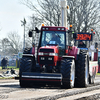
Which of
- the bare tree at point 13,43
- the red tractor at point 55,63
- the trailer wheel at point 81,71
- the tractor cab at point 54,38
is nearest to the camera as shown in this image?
the red tractor at point 55,63

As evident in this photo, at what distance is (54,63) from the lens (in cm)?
1380

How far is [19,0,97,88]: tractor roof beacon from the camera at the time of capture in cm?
1305

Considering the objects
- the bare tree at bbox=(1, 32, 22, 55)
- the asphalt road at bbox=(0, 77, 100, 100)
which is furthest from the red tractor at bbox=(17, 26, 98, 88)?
the bare tree at bbox=(1, 32, 22, 55)

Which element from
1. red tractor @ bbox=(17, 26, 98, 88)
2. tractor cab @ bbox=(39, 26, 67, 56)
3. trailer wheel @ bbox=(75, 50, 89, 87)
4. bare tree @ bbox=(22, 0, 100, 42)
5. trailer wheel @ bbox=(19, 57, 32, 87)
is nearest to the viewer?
red tractor @ bbox=(17, 26, 98, 88)

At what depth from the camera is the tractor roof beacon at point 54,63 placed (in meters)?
13.0

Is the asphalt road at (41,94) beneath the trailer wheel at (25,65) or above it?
beneath

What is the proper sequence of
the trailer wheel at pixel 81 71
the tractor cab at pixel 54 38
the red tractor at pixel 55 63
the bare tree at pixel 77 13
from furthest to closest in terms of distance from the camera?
the bare tree at pixel 77 13 → the tractor cab at pixel 54 38 → the trailer wheel at pixel 81 71 → the red tractor at pixel 55 63

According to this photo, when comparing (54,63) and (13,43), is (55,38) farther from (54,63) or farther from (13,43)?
(13,43)

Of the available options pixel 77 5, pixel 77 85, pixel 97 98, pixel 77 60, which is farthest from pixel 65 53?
pixel 77 5

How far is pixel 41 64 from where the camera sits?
13.8 m

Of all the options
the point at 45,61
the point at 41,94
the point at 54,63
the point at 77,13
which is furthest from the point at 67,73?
the point at 77,13

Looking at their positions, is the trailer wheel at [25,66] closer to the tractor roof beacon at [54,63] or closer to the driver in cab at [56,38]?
the tractor roof beacon at [54,63]

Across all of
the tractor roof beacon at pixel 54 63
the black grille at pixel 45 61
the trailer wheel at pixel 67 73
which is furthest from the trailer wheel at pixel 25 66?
the trailer wheel at pixel 67 73

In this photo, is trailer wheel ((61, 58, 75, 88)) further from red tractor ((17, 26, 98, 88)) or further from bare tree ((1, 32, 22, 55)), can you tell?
bare tree ((1, 32, 22, 55))
